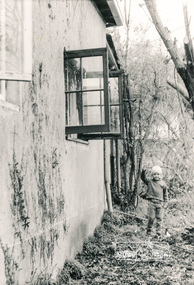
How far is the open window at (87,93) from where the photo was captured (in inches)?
254

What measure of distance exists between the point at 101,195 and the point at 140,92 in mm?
4187

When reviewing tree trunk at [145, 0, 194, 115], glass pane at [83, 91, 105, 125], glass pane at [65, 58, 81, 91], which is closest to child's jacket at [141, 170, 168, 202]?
glass pane at [83, 91, 105, 125]

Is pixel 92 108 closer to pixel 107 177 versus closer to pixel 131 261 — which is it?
pixel 131 261

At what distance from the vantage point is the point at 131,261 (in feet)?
22.7

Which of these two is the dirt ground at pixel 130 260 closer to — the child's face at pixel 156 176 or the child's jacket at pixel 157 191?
the child's jacket at pixel 157 191

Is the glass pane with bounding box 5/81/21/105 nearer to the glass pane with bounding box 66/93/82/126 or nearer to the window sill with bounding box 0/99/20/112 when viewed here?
the window sill with bounding box 0/99/20/112

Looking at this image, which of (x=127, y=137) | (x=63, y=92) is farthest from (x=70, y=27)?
(x=127, y=137)

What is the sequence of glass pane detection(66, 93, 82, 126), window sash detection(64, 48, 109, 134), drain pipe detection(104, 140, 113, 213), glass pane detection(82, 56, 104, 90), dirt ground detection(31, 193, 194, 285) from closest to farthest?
1. dirt ground detection(31, 193, 194, 285)
2. window sash detection(64, 48, 109, 134)
3. glass pane detection(66, 93, 82, 126)
4. glass pane detection(82, 56, 104, 90)
5. drain pipe detection(104, 140, 113, 213)

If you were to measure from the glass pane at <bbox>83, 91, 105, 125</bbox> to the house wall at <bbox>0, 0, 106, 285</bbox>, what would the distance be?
54cm

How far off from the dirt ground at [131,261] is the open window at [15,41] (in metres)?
3.29

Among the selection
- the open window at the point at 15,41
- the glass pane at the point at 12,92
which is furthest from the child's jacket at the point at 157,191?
the open window at the point at 15,41

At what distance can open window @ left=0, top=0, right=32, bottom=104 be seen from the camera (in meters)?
3.44

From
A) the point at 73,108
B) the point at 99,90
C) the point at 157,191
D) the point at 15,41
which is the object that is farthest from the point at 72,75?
the point at 15,41

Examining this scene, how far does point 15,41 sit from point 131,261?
4617mm
